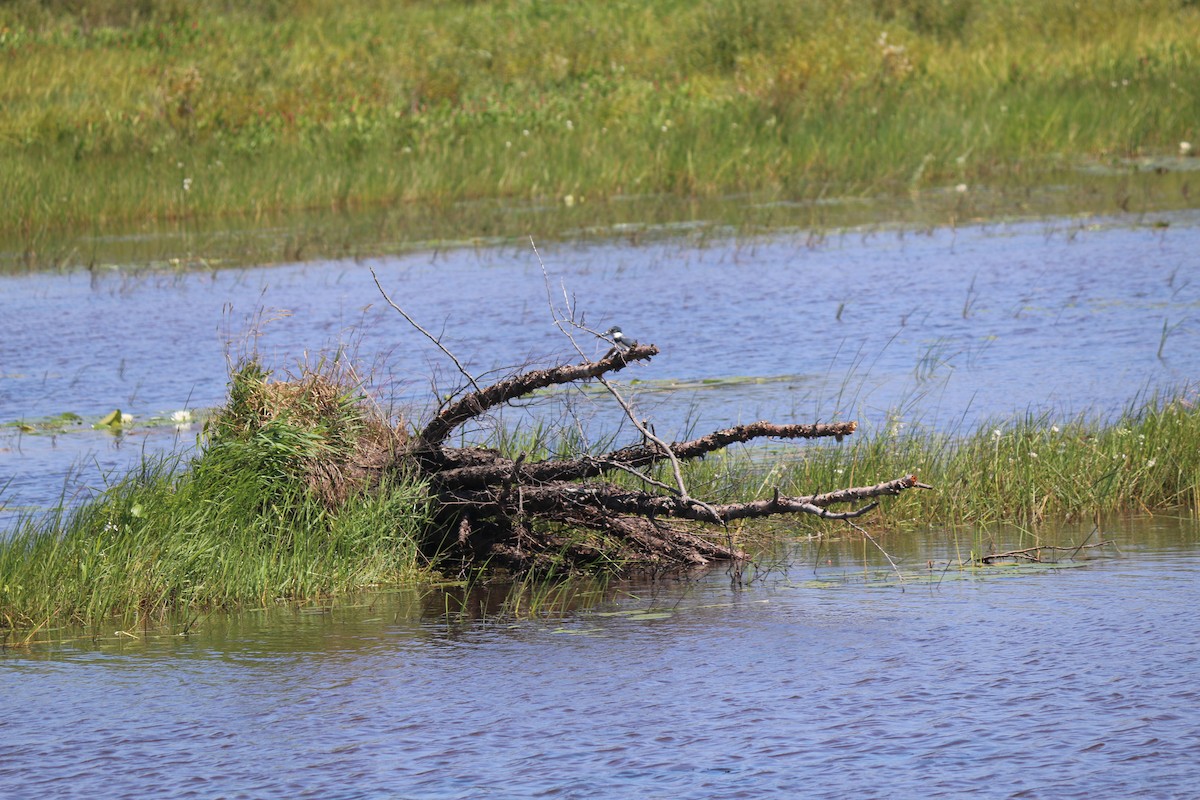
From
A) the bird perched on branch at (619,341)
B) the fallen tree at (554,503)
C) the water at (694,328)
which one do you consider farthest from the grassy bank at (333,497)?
the bird perched on branch at (619,341)

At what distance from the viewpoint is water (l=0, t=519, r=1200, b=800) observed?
15.4 ft

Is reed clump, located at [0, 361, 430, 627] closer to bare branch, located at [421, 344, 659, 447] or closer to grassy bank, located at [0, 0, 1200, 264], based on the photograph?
bare branch, located at [421, 344, 659, 447]

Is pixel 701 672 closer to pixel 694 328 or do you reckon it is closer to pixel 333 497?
pixel 333 497

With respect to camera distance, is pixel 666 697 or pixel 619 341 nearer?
pixel 666 697

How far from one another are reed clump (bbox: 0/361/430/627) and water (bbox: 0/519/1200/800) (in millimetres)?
202

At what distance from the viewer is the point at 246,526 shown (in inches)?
279

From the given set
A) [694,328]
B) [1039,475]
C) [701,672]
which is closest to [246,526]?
[701,672]

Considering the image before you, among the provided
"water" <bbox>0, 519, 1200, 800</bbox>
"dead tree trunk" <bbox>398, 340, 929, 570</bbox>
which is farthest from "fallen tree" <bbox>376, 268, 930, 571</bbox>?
"water" <bbox>0, 519, 1200, 800</bbox>

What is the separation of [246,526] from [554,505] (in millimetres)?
1236

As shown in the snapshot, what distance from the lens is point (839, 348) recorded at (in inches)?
467

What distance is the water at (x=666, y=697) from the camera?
4.70 meters

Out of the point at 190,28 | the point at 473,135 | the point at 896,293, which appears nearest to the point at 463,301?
the point at 896,293

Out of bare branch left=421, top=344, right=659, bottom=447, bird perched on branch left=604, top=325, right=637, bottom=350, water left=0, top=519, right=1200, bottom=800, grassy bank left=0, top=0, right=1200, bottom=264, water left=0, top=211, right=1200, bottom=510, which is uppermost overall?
grassy bank left=0, top=0, right=1200, bottom=264

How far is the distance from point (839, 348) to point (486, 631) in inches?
236
